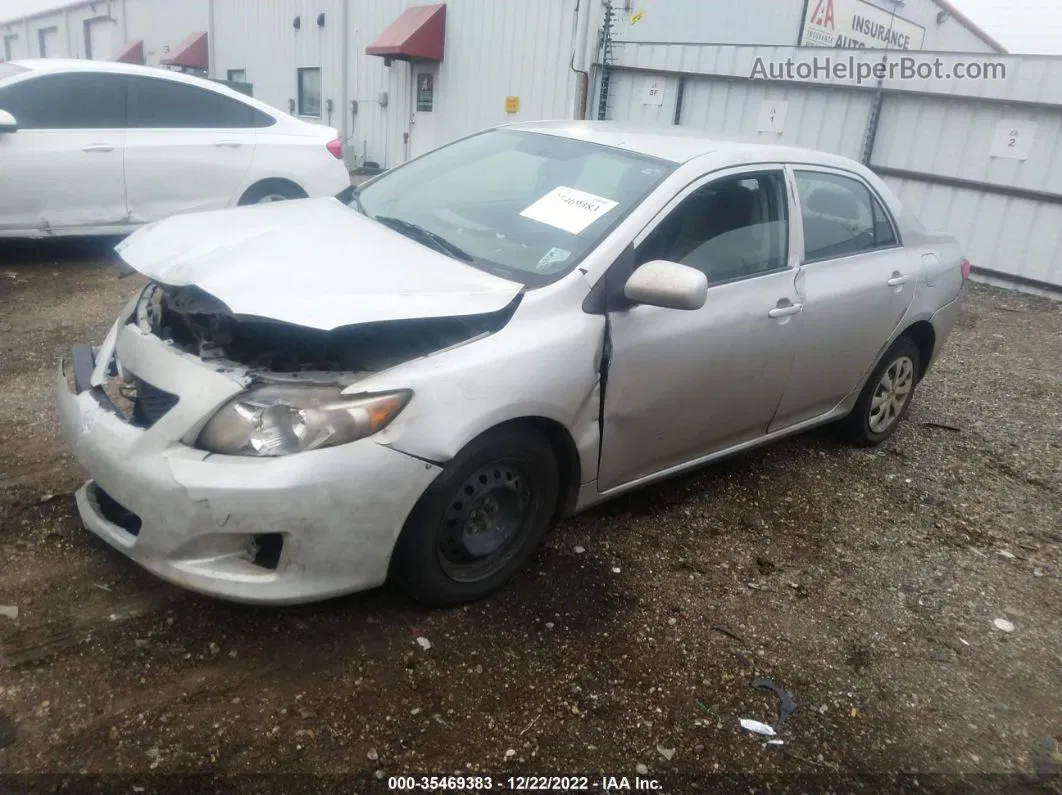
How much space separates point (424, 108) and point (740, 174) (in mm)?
11805

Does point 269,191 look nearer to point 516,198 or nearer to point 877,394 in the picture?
point 516,198

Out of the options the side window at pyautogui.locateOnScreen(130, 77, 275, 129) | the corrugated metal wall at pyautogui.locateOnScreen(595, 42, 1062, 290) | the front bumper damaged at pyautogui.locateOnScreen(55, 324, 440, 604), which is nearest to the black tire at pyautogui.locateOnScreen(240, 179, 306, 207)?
the side window at pyautogui.locateOnScreen(130, 77, 275, 129)

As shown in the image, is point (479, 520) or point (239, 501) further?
point (479, 520)

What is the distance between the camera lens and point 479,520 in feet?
9.18

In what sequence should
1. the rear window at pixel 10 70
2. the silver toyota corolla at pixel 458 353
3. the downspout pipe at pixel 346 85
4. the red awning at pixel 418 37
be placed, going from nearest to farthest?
the silver toyota corolla at pixel 458 353 → the rear window at pixel 10 70 → the red awning at pixel 418 37 → the downspout pipe at pixel 346 85

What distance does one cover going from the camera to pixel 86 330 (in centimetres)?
529

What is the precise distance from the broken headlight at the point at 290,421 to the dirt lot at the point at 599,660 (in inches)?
27.3

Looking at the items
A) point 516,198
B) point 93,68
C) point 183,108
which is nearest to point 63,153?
point 93,68

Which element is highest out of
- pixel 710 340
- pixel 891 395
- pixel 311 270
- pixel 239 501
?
pixel 311 270

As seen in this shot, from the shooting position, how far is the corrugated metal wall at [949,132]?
809 cm

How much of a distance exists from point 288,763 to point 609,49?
10746mm

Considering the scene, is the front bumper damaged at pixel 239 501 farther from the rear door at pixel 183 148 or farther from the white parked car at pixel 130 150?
the rear door at pixel 183 148

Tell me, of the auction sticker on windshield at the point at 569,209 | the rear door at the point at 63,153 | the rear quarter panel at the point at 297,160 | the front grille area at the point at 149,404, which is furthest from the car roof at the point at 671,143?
the rear door at the point at 63,153

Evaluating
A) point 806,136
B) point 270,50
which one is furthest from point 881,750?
point 270,50
